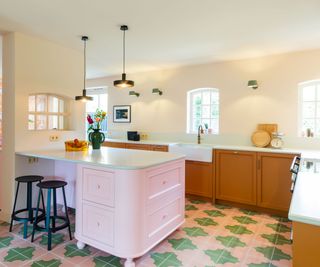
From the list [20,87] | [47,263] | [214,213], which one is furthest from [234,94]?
[47,263]

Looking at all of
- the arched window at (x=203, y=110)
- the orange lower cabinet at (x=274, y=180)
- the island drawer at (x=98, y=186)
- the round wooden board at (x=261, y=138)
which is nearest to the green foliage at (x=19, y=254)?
the island drawer at (x=98, y=186)

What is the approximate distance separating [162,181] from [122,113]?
3569 mm

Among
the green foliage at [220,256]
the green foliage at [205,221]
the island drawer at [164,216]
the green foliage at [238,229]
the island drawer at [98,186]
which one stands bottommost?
the green foliage at [220,256]

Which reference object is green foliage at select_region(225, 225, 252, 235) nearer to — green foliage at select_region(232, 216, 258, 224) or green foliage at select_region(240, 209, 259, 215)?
green foliage at select_region(232, 216, 258, 224)

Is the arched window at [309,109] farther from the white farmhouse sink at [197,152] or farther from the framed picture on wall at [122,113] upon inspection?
the framed picture on wall at [122,113]

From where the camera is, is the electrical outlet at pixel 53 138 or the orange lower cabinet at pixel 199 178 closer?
the electrical outlet at pixel 53 138

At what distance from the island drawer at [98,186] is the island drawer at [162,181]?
36 cm

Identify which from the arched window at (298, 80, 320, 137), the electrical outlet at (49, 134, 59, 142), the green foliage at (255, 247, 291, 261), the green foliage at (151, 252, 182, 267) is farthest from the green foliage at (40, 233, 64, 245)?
the arched window at (298, 80, 320, 137)

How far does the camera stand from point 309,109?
3834mm

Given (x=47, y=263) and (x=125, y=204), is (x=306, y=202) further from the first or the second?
(x=47, y=263)

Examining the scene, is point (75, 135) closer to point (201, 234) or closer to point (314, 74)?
point (201, 234)

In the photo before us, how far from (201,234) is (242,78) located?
278 cm

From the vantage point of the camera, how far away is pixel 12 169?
10.2 ft

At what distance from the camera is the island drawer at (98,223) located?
2211 mm
